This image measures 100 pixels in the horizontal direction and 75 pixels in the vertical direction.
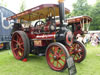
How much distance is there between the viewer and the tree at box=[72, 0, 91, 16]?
21031 mm

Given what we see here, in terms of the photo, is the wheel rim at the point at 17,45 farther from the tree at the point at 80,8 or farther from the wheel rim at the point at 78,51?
the tree at the point at 80,8

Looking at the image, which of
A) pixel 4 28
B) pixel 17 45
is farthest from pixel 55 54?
pixel 4 28

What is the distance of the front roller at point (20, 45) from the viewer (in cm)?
326

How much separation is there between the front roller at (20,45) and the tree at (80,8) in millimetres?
19137

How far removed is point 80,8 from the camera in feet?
72.9

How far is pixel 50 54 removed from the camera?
2.71 meters

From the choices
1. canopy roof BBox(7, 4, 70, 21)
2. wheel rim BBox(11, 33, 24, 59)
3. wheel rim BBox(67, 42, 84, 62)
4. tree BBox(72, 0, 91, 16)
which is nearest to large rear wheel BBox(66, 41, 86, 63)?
wheel rim BBox(67, 42, 84, 62)

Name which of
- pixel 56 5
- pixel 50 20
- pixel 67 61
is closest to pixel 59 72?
pixel 67 61

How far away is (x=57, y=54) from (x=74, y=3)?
76.2 ft

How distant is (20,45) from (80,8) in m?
21.4

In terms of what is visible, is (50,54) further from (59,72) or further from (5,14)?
(5,14)

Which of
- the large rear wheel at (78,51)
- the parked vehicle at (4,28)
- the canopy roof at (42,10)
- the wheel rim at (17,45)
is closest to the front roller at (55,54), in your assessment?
the large rear wheel at (78,51)

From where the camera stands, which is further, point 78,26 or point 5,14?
point 5,14

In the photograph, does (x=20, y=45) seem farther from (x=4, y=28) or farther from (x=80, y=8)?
(x=80, y=8)
